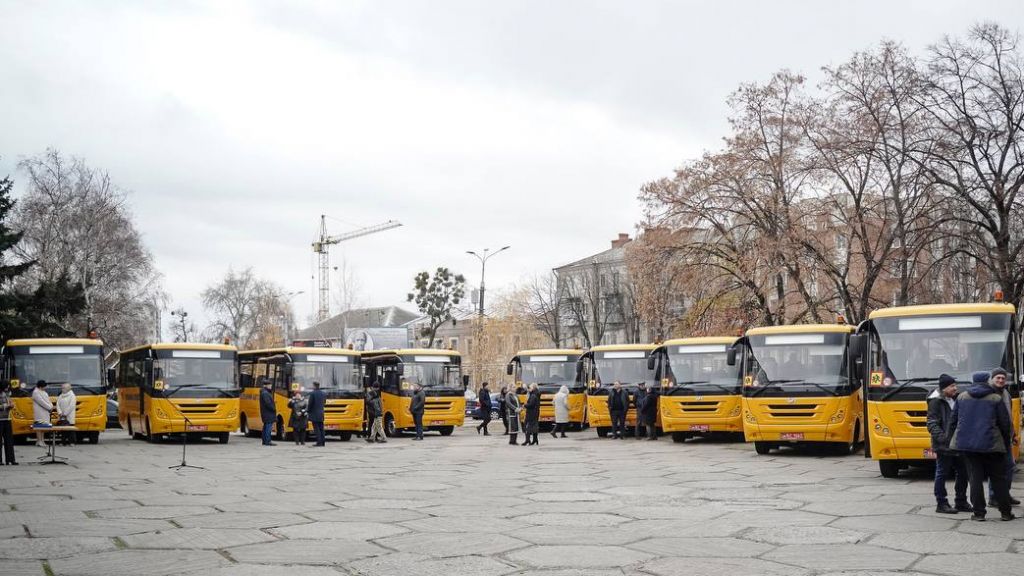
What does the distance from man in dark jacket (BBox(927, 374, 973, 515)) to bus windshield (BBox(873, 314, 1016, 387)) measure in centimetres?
365

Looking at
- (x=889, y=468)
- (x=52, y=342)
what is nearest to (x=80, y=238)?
(x=52, y=342)

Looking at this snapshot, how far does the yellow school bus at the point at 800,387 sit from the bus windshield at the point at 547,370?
13558 mm

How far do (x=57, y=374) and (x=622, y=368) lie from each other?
52.9 feet

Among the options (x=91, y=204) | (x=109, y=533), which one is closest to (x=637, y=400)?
(x=109, y=533)

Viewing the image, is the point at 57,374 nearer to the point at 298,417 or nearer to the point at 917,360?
the point at 298,417

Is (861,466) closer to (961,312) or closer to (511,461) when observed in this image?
(961,312)

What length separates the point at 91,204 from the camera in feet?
173

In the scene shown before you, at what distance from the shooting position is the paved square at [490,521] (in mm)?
9266

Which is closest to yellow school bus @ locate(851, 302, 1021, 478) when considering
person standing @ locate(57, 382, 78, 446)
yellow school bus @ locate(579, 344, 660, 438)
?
yellow school bus @ locate(579, 344, 660, 438)

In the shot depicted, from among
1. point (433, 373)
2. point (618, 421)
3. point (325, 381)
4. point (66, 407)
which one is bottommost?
point (618, 421)

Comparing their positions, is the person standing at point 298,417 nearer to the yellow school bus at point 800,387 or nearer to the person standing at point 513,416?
the person standing at point 513,416

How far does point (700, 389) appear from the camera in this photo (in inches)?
1073

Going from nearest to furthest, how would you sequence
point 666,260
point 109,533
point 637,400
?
point 109,533 → point 637,400 → point 666,260

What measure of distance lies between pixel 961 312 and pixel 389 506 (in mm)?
9805
